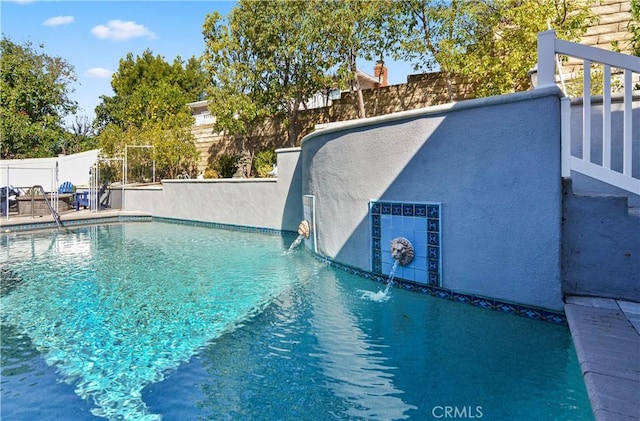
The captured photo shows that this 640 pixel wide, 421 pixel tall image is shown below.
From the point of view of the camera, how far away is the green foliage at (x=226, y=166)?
1919cm

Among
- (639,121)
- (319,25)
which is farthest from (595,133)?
(319,25)

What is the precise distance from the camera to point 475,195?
18.7 feet

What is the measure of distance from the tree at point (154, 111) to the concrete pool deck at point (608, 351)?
17170 millimetres

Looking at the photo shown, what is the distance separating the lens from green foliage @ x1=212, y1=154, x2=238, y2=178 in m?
19.2

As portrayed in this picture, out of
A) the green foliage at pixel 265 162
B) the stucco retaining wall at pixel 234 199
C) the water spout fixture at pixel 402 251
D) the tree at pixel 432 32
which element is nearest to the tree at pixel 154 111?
the stucco retaining wall at pixel 234 199

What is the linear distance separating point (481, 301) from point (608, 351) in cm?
229

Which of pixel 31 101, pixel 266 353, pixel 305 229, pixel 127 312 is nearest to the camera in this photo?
pixel 266 353

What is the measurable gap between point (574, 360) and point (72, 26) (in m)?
20.7

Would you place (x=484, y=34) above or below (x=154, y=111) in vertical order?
below

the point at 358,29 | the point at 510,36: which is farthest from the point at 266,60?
the point at 510,36

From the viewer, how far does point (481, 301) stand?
5699 millimetres

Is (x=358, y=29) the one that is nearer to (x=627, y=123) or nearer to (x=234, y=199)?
(x=234, y=199)

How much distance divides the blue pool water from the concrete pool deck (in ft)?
1.09

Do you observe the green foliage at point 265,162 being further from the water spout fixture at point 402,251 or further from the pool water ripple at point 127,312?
the water spout fixture at point 402,251
